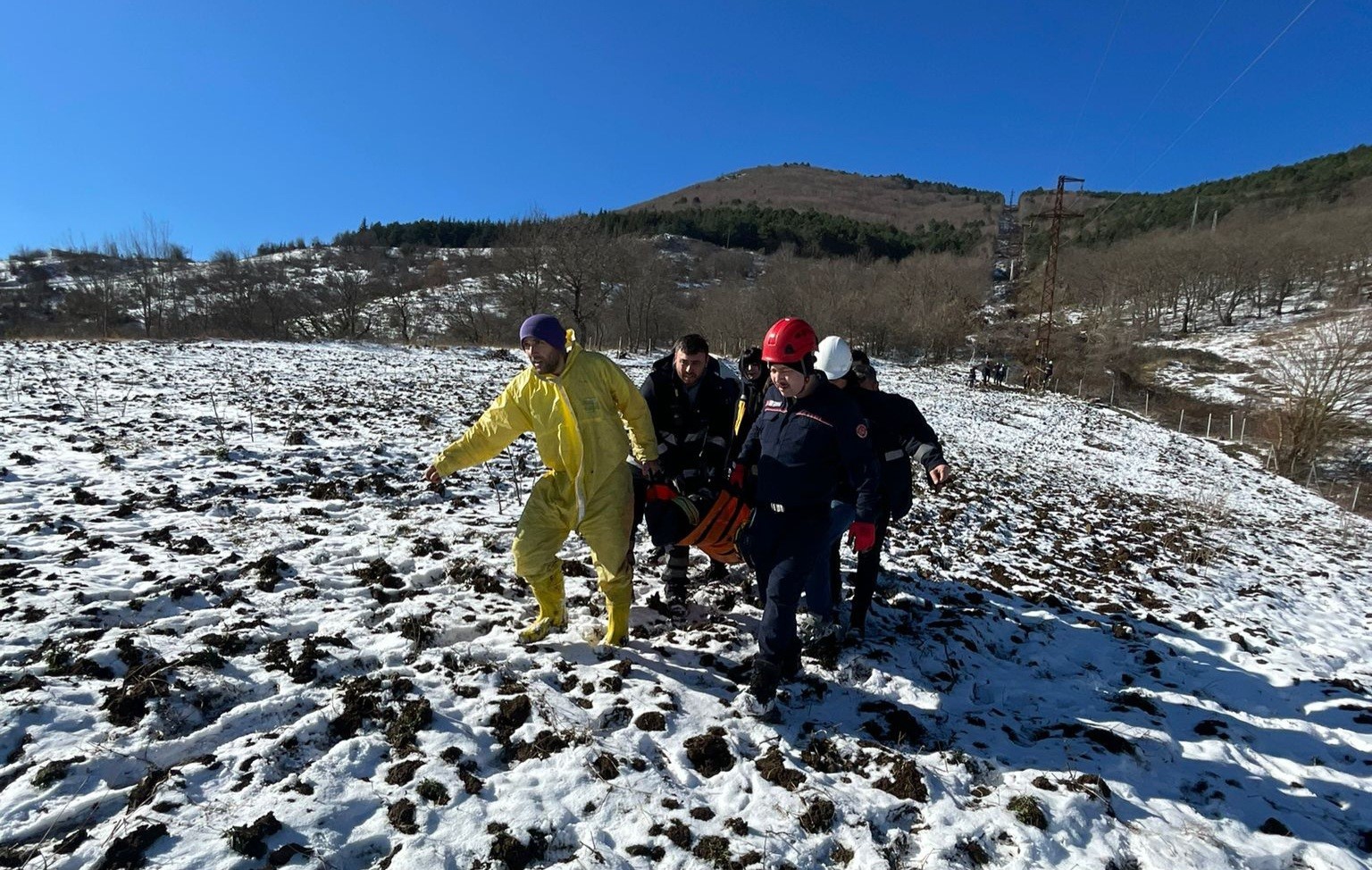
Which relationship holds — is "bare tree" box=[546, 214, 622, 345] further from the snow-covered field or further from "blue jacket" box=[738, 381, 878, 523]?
"blue jacket" box=[738, 381, 878, 523]

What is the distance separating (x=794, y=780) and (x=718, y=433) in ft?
8.11

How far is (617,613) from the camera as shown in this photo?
413 cm

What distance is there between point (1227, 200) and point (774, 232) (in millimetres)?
72206

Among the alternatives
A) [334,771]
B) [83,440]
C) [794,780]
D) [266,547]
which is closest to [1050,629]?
[794,780]

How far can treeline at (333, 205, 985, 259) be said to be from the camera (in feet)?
319

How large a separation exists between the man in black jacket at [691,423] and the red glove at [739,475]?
41 cm

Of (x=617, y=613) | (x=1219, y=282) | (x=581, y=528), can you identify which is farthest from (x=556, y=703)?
(x=1219, y=282)

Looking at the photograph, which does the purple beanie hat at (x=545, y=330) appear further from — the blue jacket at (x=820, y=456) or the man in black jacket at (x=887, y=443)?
the man in black jacket at (x=887, y=443)

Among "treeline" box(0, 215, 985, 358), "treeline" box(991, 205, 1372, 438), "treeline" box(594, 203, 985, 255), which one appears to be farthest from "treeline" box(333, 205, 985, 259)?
"treeline" box(991, 205, 1372, 438)

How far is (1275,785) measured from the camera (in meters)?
3.45

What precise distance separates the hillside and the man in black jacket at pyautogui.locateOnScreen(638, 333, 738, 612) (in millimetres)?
139543

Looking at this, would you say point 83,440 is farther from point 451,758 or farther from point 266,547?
point 451,758

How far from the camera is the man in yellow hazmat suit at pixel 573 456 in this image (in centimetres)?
389

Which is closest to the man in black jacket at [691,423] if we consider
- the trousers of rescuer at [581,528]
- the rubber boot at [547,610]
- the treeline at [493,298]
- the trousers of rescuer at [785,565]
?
the trousers of rescuer at [581,528]
